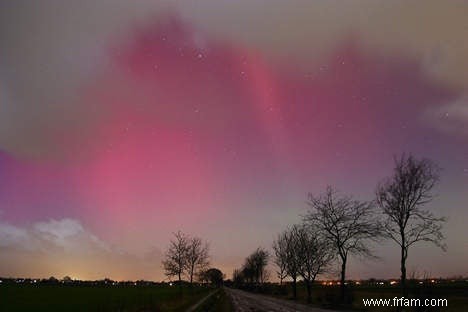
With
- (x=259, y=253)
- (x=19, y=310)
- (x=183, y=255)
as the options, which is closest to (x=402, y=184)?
(x=19, y=310)

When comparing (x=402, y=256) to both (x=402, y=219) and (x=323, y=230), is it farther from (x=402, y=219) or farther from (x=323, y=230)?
(x=323, y=230)

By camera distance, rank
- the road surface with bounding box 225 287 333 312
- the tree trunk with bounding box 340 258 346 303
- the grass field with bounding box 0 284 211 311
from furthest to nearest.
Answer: the tree trunk with bounding box 340 258 346 303 < the grass field with bounding box 0 284 211 311 < the road surface with bounding box 225 287 333 312

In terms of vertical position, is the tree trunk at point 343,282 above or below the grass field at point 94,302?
above

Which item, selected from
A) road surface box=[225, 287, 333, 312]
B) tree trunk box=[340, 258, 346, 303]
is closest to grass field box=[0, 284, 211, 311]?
road surface box=[225, 287, 333, 312]

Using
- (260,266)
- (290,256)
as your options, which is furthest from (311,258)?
(260,266)

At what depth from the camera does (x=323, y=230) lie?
48.8 m

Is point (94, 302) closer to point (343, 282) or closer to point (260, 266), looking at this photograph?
point (343, 282)

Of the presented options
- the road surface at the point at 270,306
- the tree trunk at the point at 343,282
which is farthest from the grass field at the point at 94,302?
the tree trunk at the point at 343,282

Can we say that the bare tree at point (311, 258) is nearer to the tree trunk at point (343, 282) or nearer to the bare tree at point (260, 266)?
the tree trunk at point (343, 282)

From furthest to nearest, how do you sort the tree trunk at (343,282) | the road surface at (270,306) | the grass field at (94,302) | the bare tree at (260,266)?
the bare tree at (260,266) → the tree trunk at (343,282) → the grass field at (94,302) → the road surface at (270,306)

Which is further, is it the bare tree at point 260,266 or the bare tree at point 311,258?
the bare tree at point 260,266

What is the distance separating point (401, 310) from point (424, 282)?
6.74 meters

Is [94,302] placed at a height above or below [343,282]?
below

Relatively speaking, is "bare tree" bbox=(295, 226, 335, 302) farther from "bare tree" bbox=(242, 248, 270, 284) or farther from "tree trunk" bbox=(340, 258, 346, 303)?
"bare tree" bbox=(242, 248, 270, 284)
